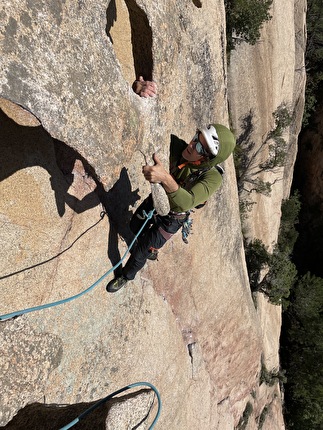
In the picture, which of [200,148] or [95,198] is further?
[95,198]

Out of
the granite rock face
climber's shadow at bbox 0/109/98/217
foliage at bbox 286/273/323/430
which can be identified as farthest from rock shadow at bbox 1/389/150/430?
foliage at bbox 286/273/323/430

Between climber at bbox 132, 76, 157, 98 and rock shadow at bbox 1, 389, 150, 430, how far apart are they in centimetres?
384

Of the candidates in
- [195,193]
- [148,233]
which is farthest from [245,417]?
[195,193]

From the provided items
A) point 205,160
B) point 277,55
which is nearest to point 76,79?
point 205,160

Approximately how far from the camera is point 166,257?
6797 mm

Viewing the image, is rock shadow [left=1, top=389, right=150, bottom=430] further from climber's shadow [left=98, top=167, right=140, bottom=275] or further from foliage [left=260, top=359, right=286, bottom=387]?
foliage [left=260, top=359, right=286, bottom=387]

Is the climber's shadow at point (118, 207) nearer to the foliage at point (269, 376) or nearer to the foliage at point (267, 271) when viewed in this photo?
→ the foliage at point (267, 271)

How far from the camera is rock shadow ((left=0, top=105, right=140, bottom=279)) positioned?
4.29m

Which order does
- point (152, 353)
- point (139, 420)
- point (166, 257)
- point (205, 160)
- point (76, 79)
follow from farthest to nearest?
point (166, 257) → point (152, 353) → point (205, 160) → point (139, 420) → point (76, 79)

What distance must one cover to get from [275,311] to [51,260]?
14619 millimetres

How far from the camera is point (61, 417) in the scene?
3939 mm

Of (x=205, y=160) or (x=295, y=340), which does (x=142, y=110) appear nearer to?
(x=205, y=160)

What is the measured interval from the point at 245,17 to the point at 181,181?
9.70m

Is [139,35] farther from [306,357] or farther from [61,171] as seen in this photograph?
[306,357]
